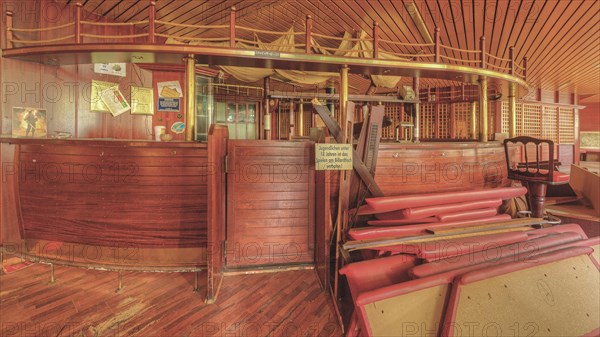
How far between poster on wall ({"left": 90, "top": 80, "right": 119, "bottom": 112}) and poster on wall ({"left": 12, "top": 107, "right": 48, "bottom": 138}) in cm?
73

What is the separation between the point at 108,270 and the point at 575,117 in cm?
1483

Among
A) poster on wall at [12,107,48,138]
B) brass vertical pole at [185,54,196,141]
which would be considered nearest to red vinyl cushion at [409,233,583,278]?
brass vertical pole at [185,54,196,141]

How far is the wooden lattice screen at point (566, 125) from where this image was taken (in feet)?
33.5

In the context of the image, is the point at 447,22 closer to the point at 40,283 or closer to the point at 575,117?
the point at 40,283

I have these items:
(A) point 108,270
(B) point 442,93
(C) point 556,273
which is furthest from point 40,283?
(B) point 442,93

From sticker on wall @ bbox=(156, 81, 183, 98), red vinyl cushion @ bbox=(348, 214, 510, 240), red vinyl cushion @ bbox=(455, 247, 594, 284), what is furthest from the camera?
sticker on wall @ bbox=(156, 81, 183, 98)

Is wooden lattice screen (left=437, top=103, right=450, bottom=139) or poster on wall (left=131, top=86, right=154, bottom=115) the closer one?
poster on wall (left=131, top=86, right=154, bottom=115)

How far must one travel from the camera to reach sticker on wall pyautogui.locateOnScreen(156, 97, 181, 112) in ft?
16.6

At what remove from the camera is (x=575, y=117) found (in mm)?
10484

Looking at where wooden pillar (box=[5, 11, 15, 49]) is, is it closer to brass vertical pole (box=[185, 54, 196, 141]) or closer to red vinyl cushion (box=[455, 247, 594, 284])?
brass vertical pole (box=[185, 54, 196, 141])

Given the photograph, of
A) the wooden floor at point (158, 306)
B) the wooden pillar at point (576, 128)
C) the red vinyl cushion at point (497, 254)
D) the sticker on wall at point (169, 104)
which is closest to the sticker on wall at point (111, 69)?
the sticker on wall at point (169, 104)

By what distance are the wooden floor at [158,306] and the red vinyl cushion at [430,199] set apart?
0.93m

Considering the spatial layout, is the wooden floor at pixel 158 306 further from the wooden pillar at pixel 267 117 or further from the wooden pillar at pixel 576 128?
the wooden pillar at pixel 576 128

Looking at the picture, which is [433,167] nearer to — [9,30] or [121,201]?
[121,201]
